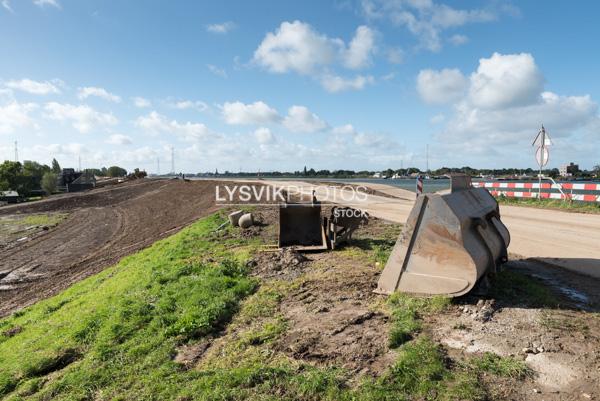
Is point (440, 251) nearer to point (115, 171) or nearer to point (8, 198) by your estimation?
point (8, 198)

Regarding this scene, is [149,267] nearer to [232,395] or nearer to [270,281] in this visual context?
[270,281]

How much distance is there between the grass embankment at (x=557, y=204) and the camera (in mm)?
15950

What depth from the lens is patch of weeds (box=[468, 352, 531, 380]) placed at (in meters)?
3.49

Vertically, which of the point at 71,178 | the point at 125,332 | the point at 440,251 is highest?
the point at 71,178

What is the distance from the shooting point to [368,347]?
4.30 m

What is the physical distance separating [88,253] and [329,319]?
1879 cm

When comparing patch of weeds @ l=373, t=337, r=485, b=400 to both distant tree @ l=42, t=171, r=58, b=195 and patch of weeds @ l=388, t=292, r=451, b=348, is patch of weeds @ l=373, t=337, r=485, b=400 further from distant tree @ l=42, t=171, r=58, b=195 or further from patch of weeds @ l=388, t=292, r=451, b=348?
distant tree @ l=42, t=171, r=58, b=195

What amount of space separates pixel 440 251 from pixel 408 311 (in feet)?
3.04

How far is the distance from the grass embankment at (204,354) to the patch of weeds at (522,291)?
3.50 feet

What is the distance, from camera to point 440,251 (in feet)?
16.6

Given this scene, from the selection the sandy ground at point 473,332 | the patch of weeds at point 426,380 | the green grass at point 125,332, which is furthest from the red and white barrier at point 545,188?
the patch of weeds at point 426,380

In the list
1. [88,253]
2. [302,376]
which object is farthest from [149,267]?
[88,253]

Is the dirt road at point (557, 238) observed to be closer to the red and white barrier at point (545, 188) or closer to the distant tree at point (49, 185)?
the red and white barrier at point (545, 188)

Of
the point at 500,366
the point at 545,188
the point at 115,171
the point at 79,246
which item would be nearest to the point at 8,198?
the point at 79,246
